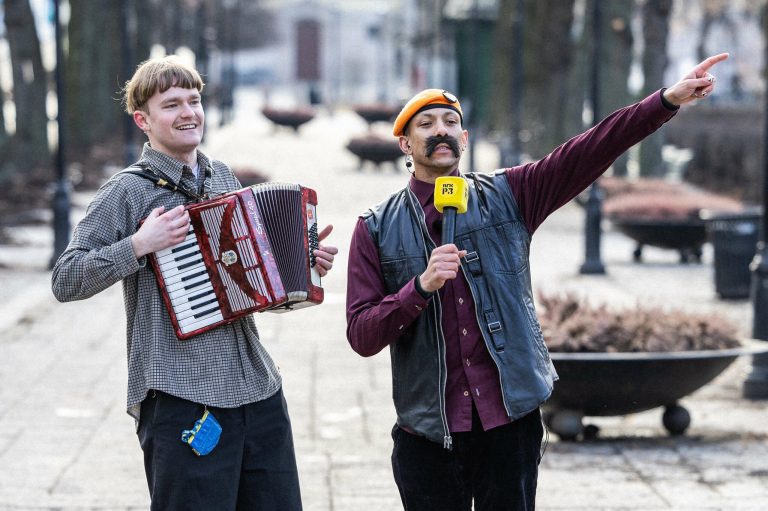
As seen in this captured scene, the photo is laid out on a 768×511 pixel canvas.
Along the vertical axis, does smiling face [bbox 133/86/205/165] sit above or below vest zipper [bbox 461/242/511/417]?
above

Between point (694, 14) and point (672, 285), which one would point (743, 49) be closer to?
point (694, 14)

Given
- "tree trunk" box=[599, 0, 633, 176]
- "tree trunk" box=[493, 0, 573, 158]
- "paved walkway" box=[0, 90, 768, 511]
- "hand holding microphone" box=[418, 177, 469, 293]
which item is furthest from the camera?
"tree trunk" box=[493, 0, 573, 158]

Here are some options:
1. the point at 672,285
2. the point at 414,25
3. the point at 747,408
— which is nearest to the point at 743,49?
the point at 414,25

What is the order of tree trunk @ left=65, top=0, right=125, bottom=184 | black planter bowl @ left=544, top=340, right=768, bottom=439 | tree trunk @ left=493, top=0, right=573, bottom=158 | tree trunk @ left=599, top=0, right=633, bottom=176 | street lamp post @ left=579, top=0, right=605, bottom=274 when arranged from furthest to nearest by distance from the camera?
tree trunk @ left=65, top=0, right=125, bottom=184, tree trunk @ left=493, top=0, right=573, bottom=158, tree trunk @ left=599, top=0, right=633, bottom=176, street lamp post @ left=579, top=0, right=605, bottom=274, black planter bowl @ left=544, top=340, right=768, bottom=439

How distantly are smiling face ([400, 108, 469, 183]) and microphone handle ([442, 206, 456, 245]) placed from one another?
208 mm

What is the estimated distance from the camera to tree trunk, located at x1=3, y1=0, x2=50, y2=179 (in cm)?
2395

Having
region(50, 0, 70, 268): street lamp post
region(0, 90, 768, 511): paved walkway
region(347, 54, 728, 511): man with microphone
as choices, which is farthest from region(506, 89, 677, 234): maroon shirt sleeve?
region(50, 0, 70, 268): street lamp post

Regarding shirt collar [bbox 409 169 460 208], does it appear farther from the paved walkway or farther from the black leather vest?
the paved walkway

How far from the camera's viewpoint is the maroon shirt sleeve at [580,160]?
4.51m

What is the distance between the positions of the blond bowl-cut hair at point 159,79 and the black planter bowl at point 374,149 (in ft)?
94.3

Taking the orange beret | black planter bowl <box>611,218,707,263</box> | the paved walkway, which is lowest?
black planter bowl <box>611,218,707,263</box>

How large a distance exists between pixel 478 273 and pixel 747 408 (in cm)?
552

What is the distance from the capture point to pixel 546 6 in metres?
33.2

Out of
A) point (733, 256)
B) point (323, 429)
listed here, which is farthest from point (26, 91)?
point (323, 429)
